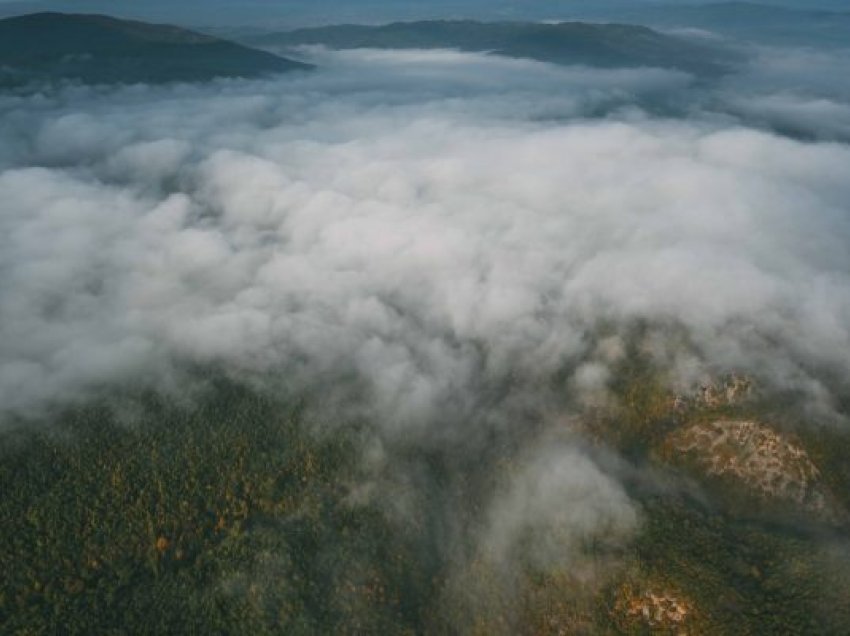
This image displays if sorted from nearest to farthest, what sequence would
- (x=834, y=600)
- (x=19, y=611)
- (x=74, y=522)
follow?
(x=19, y=611), (x=834, y=600), (x=74, y=522)

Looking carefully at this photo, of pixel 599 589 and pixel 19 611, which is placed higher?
pixel 19 611

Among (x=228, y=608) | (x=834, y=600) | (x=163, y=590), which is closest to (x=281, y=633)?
(x=228, y=608)

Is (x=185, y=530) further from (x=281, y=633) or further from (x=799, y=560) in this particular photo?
(x=799, y=560)

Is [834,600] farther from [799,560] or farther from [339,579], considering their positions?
[339,579]

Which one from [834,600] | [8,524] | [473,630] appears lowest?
[473,630]

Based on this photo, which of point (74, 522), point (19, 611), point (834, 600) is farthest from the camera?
point (74, 522)

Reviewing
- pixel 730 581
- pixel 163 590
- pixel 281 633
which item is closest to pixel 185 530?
pixel 163 590

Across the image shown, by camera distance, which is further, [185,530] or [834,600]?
[185,530]

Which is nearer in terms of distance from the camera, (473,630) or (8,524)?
(8,524)

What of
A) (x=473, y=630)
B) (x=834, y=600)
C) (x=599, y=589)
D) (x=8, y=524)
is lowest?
(x=473, y=630)
